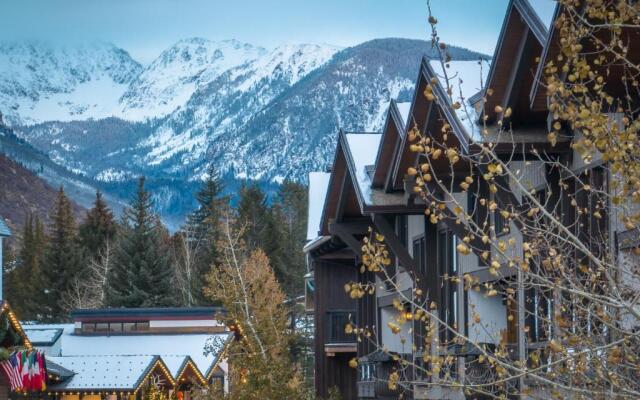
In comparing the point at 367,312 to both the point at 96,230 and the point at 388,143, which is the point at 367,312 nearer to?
the point at 388,143

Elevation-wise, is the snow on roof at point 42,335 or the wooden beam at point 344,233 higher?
the wooden beam at point 344,233

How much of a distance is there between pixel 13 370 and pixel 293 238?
2395 inches

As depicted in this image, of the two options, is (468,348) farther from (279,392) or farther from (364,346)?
(364,346)

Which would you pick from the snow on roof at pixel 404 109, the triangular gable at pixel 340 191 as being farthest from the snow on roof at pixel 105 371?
the snow on roof at pixel 404 109

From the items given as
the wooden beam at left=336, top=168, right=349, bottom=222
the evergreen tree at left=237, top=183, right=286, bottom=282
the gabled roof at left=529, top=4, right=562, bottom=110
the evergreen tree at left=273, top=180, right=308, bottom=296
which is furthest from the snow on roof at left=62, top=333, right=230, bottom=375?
the gabled roof at left=529, top=4, right=562, bottom=110

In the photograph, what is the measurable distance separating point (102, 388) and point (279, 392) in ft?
→ 92.4

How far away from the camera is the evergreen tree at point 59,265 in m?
111

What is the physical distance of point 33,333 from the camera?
71.4 metres

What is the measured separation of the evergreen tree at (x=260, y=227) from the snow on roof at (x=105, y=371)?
3543 cm

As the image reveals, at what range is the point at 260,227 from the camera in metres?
113

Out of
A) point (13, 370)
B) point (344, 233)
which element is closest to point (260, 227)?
point (13, 370)

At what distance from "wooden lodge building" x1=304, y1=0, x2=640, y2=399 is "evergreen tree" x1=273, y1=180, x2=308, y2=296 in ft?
161

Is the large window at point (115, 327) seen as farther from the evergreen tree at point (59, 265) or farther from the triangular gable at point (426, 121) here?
the triangular gable at point (426, 121)

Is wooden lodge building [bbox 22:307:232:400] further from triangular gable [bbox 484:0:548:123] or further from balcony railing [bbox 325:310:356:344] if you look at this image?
triangular gable [bbox 484:0:548:123]
